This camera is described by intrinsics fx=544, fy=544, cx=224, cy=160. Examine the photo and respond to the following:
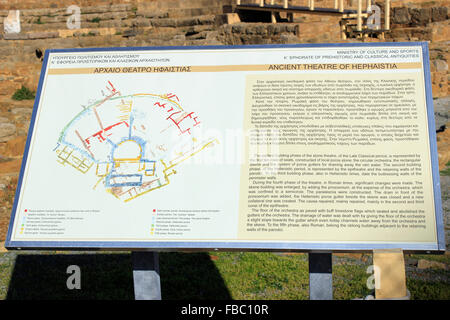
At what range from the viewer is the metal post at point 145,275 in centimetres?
327

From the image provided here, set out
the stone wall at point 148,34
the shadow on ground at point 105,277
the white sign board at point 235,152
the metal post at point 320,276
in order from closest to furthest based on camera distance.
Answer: the white sign board at point 235,152 < the metal post at point 320,276 < the shadow on ground at point 105,277 < the stone wall at point 148,34

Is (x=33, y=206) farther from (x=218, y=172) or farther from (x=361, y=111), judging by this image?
(x=361, y=111)

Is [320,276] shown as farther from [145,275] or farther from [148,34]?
[148,34]

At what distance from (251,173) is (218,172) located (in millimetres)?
197

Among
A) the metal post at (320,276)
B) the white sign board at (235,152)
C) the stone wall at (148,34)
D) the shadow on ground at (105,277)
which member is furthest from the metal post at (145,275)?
the stone wall at (148,34)

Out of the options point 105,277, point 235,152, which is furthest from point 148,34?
point 235,152

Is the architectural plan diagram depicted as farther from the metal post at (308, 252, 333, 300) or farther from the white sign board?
the metal post at (308, 252, 333, 300)

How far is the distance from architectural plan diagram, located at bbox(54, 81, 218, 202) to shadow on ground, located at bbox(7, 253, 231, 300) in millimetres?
1870

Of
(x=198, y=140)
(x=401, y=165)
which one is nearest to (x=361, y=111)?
(x=401, y=165)

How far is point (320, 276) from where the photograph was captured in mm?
3207

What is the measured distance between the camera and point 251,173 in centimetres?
312

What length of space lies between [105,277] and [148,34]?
8481mm

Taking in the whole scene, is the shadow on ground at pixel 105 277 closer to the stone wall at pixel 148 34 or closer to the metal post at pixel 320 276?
the stone wall at pixel 148 34

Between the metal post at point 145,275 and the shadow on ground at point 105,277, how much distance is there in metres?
1.48
